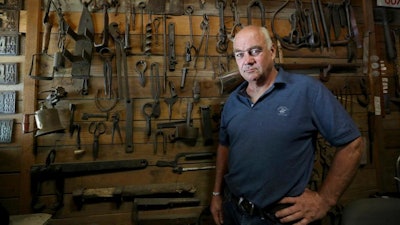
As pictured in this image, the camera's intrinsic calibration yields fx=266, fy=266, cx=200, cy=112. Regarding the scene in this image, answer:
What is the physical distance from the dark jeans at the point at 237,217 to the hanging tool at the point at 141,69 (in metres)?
0.97

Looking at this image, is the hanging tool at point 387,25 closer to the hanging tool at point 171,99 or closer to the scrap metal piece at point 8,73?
the hanging tool at point 171,99

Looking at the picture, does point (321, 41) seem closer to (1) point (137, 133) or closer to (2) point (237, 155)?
(2) point (237, 155)

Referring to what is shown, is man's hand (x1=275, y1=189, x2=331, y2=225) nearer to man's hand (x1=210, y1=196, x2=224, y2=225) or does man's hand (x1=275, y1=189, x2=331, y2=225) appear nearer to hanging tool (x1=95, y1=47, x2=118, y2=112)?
man's hand (x1=210, y1=196, x2=224, y2=225)

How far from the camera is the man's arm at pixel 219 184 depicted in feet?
5.17

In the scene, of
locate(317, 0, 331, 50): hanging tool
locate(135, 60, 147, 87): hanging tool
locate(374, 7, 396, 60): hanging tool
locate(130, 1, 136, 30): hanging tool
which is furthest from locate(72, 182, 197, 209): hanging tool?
locate(374, 7, 396, 60): hanging tool

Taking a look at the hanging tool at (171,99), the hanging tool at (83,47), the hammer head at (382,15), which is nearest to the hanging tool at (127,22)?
the hanging tool at (83,47)

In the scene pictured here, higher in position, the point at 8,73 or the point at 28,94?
the point at 8,73

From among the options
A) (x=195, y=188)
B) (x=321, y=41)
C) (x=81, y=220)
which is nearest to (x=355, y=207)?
(x=195, y=188)

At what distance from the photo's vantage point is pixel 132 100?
72.8 inches

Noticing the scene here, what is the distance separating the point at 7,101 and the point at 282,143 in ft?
5.61

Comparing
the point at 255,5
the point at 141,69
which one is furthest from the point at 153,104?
the point at 255,5

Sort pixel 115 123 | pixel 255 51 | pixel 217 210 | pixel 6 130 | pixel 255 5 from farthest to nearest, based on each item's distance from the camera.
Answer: pixel 255 5 → pixel 115 123 → pixel 6 130 → pixel 217 210 → pixel 255 51

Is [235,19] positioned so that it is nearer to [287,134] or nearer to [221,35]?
[221,35]

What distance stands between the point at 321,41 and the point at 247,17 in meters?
0.62
